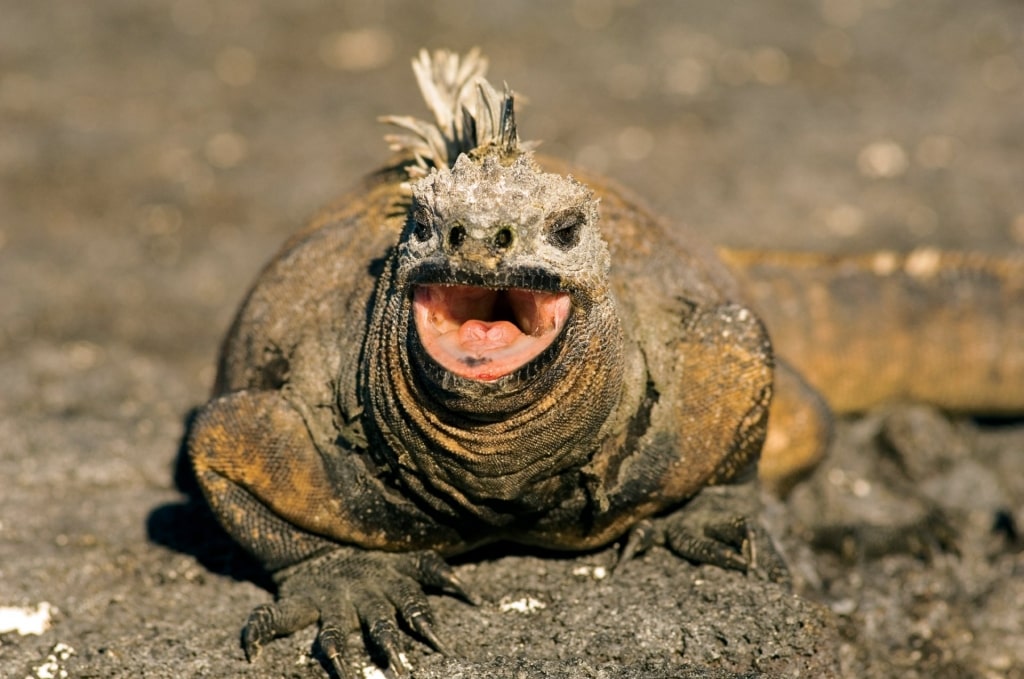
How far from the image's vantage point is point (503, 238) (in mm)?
3418

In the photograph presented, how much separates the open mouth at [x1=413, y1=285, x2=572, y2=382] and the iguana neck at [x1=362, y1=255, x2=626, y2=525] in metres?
0.04

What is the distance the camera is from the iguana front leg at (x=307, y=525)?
13.7ft

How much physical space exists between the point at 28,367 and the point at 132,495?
4.93ft

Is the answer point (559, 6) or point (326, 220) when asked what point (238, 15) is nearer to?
point (559, 6)

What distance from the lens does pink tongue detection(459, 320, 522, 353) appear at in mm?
3477

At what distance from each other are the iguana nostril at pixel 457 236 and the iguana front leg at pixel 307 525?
1.04m

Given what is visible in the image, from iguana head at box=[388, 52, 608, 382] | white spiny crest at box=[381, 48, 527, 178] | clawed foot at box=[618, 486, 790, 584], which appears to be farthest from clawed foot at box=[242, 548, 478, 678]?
white spiny crest at box=[381, 48, 527, 178]

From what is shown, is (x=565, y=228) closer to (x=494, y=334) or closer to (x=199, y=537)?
(x=494, y=334)

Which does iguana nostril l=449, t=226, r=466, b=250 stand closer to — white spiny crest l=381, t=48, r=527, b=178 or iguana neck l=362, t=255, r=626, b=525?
iguana neck l=362, t=255, r=626, b=525

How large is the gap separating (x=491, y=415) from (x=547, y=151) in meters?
5.57

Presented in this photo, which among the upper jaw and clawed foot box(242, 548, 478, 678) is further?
clawed foot box(242, 548, 478, 678)

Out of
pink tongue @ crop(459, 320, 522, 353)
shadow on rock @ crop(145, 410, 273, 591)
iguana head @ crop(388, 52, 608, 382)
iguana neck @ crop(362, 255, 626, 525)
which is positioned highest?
iguana head @ crop(388, 52, 608, 382)

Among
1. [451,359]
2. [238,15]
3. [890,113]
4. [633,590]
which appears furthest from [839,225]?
[238,15]

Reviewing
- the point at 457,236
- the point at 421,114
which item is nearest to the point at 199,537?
the point at 457,236
